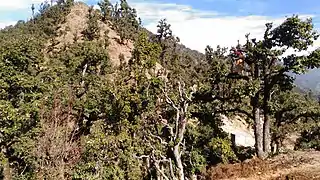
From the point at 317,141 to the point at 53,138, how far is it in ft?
54.5

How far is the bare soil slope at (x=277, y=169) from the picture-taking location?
16922 mm

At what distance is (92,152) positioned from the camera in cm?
1888

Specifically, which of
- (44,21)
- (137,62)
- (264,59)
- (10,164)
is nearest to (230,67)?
(264,59)

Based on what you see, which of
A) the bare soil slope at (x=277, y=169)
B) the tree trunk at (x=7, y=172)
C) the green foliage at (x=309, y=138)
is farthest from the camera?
the green foliage at (x=309, y=138)

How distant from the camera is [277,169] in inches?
714

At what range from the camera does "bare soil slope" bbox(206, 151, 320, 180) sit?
16.9 metres

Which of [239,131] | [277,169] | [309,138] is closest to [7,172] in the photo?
[277,169]

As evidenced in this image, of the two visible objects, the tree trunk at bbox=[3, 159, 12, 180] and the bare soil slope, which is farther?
the tree trunk at bbox=[3, 159, 12, 180]

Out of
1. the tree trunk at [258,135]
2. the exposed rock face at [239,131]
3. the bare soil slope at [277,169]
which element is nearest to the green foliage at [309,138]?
the tree trunk at [258,135]

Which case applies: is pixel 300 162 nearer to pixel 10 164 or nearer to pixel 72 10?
pixel 10 164

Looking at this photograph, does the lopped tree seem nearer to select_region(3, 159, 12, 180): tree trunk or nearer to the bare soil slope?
the bare soil slope

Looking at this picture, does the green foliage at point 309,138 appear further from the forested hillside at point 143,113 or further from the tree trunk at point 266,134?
the tree trunk at point 266,134

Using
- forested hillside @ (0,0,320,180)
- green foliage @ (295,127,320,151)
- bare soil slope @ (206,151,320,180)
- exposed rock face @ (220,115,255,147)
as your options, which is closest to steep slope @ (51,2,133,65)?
exposed rock face @ (220,115,255,147)

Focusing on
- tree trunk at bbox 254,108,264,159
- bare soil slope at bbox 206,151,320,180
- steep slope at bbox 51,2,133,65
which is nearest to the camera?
bare soil slope at bbox 206,151,320,180
